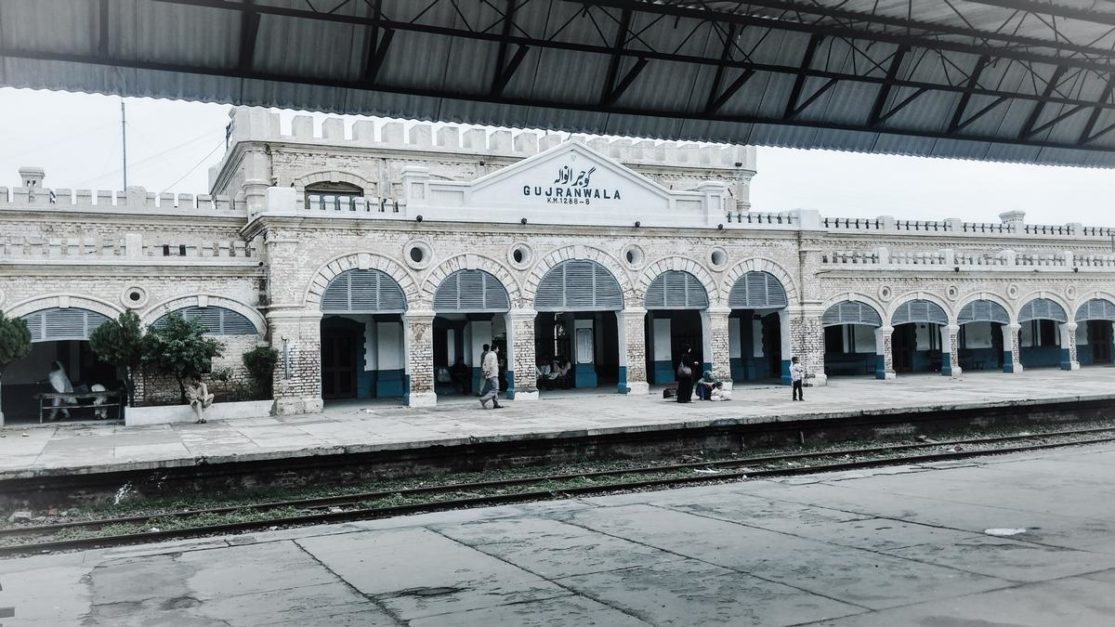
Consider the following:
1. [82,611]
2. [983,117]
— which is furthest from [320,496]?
[983,117]

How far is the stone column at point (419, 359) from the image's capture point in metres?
23.7

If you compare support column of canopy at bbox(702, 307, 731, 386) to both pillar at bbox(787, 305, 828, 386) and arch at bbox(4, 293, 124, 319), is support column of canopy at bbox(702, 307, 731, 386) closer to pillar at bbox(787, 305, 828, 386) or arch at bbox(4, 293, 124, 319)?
pillar at bbox(787, 305, 828, 386)

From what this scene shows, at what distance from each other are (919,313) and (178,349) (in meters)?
22.9

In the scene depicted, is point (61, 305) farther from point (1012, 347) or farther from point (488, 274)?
point (1012, 347)

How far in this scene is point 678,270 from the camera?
27.2 metres

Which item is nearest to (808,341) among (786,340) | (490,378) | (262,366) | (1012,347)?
(786,340)

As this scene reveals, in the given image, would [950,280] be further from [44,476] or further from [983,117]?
[44,476]

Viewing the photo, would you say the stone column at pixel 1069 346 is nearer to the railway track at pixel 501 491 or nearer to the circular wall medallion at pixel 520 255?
the railway track at pixel 501 491

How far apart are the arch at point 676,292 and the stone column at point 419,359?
21.4 ft

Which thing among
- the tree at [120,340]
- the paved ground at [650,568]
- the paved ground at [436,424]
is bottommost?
the paved ground at [650,568]

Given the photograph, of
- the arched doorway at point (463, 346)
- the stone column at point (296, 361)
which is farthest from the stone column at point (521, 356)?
the stone column at point (296, 361)

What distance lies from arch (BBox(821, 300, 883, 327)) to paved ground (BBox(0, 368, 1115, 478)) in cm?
280

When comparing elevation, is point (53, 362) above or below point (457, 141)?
below

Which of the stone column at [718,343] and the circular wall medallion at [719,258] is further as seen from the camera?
the circular wall medallion at [719,258]
